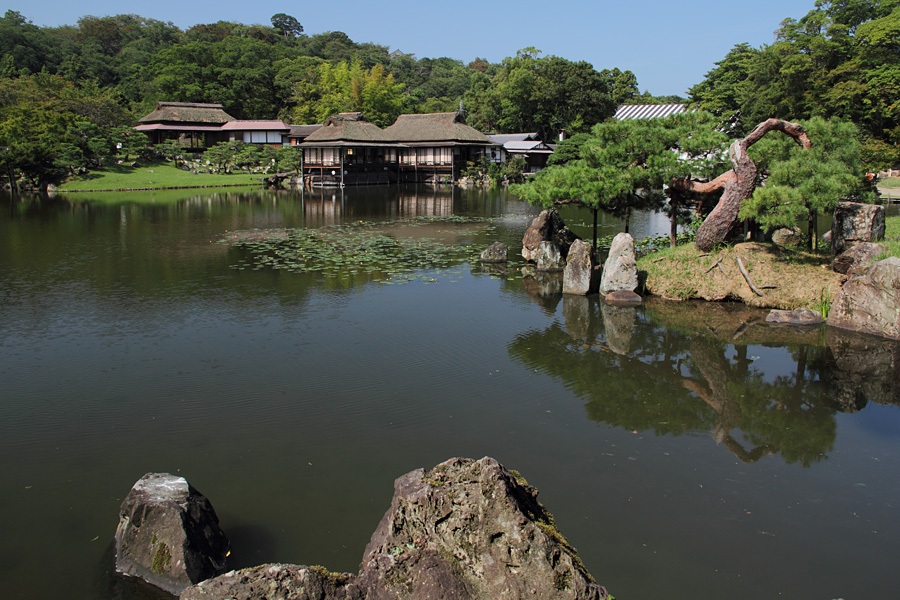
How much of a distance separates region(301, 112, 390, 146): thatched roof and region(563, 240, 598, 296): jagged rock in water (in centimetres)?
2926

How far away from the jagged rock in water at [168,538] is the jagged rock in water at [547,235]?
12087mm

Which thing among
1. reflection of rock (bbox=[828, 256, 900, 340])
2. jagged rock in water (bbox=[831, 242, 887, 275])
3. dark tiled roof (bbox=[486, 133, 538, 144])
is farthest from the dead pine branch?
dark tiled roof (bbox=[486, 133, 538, 144])

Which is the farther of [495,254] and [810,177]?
[495,254]

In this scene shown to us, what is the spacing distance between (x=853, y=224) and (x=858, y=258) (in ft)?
4.63

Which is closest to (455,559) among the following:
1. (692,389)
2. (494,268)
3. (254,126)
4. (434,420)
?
(434,420)

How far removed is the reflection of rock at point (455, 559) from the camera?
3.22m

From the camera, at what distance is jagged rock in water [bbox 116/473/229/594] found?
4371mm

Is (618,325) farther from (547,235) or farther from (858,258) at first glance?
(547,235)

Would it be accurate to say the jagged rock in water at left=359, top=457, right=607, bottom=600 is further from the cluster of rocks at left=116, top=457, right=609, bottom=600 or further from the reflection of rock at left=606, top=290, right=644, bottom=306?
the reflection of rock at left=606, top=290, right=644, bottom=306

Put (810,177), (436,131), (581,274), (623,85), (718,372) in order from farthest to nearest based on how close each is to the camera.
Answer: (623,85)
(436,131)
(581,274)
(810,177)
(718,372)

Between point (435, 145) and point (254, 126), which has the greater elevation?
point (254, 126)

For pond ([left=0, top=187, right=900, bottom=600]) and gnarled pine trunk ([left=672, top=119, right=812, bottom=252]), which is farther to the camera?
gnarled pine trunk ([left=672, top=119, right=812, bottom=252])

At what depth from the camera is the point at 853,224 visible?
12.2 m

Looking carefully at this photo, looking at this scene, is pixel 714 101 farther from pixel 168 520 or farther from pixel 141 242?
pixel 168 520
